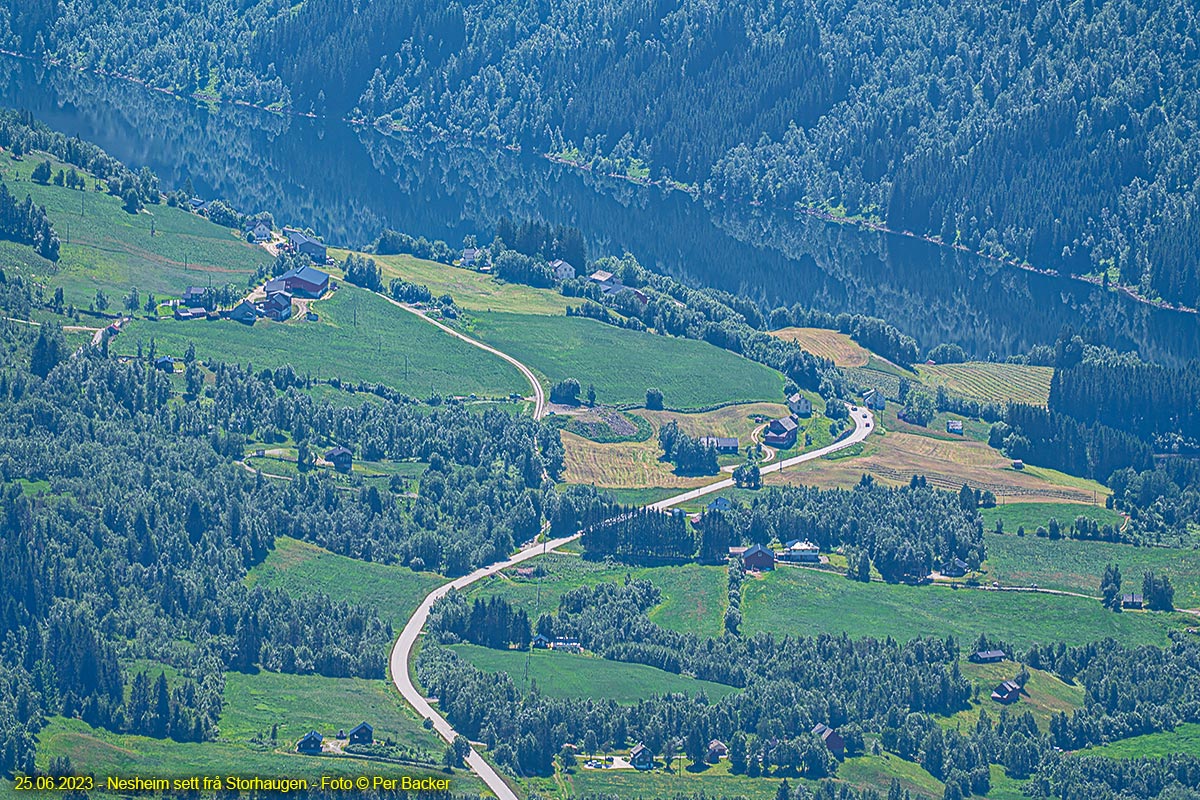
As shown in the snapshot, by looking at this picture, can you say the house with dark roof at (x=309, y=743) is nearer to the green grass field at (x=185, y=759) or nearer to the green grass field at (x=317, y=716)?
the green grass field at (x=185, y=759)

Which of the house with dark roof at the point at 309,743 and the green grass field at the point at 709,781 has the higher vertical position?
the house with dark roof at the point at 309,743

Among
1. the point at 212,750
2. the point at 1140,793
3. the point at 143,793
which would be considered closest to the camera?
the point at 143,793

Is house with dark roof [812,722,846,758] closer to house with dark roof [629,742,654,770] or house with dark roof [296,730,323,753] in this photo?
house with dark roof [629,742,654,770]

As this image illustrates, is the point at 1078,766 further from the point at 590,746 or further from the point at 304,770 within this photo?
the point at 304,770

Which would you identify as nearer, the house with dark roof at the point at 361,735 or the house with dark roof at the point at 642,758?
the house with dark roof at the point at 361,735

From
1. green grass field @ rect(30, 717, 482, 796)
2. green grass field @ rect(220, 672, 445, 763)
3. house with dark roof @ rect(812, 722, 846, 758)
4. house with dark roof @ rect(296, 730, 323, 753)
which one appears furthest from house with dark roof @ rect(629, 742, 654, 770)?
house with dark roof @ rect(296, 730, 323, 753)

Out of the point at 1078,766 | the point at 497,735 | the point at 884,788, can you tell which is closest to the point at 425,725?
the point at 497,735

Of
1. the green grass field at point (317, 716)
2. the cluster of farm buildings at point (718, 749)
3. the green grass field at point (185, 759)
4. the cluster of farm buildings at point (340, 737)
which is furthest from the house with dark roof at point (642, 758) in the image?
the cluster of farm buildings at point (340, 737)
